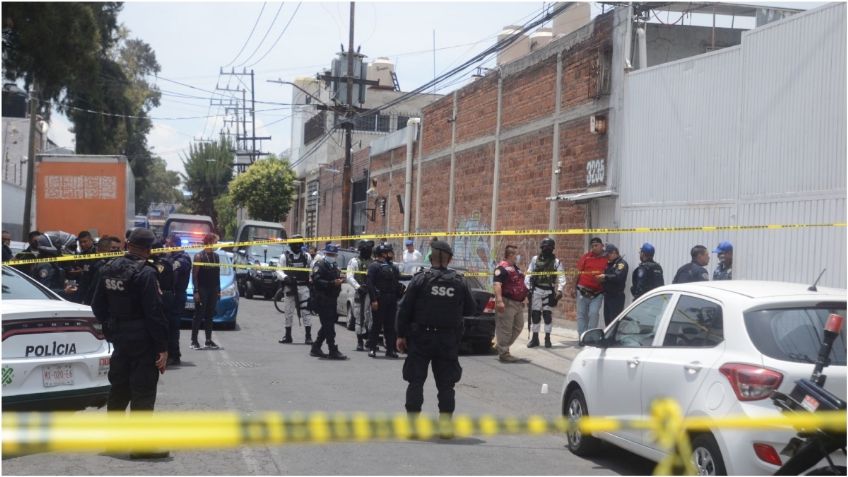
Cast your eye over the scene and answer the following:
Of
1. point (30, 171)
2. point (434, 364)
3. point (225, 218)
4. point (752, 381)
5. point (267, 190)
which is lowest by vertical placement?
point (434, 364)

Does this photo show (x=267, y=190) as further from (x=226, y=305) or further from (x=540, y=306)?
(x=540, y=306)

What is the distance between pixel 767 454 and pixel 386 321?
921cm

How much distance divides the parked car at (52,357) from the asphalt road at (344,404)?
18.7 inches

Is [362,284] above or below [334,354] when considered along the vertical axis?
above

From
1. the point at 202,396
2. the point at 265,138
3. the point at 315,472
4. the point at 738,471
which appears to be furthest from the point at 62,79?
the point at 265,138

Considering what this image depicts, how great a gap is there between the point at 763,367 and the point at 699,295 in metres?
1.11

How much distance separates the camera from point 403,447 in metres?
7.94

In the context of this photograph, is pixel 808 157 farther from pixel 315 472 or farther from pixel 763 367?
pixel 315 472

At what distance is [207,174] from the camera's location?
269 feet

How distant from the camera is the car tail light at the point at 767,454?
5.45 meters

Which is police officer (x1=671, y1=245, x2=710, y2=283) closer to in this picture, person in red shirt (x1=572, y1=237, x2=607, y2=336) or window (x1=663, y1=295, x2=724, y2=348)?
person in red shirt (x1=572, y1=237, x2=607, y2=336)

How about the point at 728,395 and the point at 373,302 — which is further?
the point at 373,302

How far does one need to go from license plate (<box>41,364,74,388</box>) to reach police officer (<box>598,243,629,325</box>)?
8910mm

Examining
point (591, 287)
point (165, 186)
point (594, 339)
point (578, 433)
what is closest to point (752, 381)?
point (594, 339)
